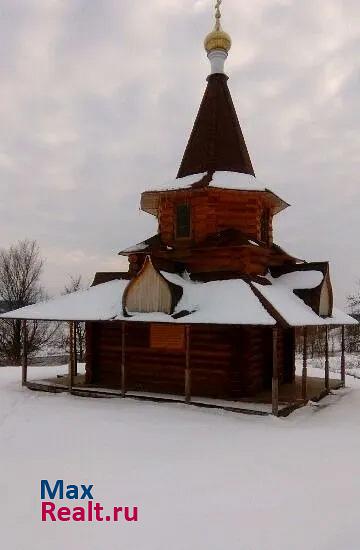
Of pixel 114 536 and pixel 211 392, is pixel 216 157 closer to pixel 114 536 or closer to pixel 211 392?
pixel 211 392

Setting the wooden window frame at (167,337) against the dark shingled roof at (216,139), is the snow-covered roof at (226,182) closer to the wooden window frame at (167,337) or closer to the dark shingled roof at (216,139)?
the dark shingled roof at (216,139)

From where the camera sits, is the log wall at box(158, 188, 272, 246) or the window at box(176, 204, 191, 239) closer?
the log wall at box(158, 188, 272, 246)

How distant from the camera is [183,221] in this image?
15.0 metres

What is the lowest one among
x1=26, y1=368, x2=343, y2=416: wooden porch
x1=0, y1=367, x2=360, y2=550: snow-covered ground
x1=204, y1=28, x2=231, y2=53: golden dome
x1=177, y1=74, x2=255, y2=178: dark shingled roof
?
x1=26, y1=368, x2=343, y2=416: wooden porch

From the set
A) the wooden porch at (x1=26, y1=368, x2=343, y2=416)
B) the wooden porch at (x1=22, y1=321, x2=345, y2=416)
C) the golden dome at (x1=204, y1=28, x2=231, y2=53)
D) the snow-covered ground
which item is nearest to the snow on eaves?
the wooden porch at (x1=22, y1=321, x2=345, y2=416)

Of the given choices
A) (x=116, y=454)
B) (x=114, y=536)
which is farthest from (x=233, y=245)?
(x=114, y=536)

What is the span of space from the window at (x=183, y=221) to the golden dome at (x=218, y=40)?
6477 millimetres

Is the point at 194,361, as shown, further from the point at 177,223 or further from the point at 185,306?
the point at 177,223

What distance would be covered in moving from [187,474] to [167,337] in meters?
6.57

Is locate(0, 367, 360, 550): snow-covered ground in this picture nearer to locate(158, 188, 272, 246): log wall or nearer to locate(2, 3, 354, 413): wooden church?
locate(2, 3, 354, 413): wooden church

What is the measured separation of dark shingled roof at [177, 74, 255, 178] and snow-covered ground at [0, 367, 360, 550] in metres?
8.38

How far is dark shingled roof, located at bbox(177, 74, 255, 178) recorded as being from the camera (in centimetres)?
1551

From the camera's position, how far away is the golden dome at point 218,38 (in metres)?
16.4

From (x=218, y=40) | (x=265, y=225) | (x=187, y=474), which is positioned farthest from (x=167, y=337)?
(x=218, y=40)
